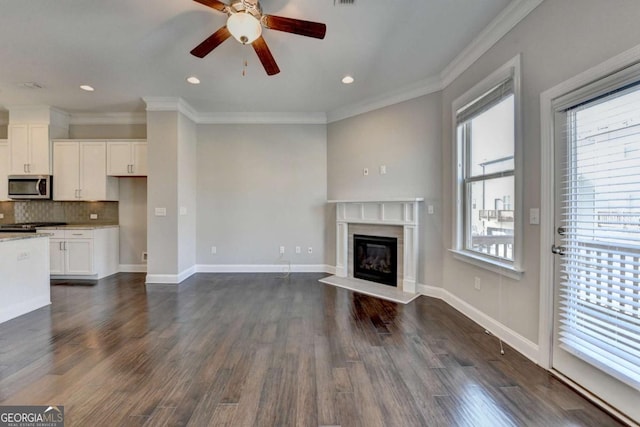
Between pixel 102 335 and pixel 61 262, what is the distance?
2.93 m

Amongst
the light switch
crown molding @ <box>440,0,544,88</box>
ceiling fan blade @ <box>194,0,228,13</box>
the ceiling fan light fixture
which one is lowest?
the light switch

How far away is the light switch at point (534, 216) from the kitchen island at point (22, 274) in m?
5.05

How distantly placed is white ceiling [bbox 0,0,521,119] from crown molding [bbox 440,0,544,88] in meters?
0.06

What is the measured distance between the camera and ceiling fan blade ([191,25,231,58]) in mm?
2264

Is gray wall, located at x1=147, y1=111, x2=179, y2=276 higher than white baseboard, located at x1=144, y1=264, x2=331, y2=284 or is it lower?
higher

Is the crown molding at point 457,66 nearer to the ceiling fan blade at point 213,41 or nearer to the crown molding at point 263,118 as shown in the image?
the crown molding at point 263,118

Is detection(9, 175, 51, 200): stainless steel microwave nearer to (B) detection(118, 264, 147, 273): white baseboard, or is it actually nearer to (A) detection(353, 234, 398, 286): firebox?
(B) detection(118, 264, 147, 273): white baseboard

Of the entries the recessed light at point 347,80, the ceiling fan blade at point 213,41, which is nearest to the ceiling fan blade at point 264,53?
the ceiling fan blade at point 213,41

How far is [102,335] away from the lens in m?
2.53

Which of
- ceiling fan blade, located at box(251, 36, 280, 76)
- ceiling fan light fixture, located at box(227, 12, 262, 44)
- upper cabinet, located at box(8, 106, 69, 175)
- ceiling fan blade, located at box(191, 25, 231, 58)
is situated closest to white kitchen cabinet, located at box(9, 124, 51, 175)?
upper cabinet, located at box(8, 106, 69, 175)

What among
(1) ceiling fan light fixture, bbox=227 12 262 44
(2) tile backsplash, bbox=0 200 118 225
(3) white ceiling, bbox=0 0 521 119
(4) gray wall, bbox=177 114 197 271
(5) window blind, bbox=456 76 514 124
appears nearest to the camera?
(1) ceiling fan light fixture, bbox=227 12 262 44

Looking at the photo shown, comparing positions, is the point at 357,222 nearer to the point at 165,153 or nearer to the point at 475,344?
the point at 475,344

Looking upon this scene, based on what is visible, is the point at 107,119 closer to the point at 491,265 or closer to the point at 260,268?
the point at 260,268

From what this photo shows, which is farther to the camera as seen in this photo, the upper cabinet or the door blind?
the upper cabinet
